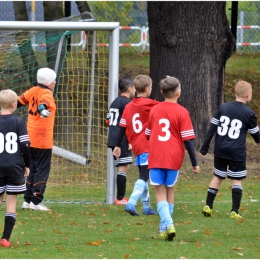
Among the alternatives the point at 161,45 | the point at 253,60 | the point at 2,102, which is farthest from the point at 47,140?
the point at 253,60

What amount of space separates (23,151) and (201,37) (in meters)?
7.42

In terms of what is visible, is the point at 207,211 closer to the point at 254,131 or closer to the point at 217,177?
the point at 217,177

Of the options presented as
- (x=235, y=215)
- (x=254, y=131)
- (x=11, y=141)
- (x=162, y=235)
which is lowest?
Result: (x=235, y=215)

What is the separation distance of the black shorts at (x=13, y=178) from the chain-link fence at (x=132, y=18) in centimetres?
1397

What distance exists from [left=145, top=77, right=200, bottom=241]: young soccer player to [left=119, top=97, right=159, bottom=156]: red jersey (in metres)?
1.20

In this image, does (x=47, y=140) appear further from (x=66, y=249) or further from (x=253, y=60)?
(x=253, y=60)

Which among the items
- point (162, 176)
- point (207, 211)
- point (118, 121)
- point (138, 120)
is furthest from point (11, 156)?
point (207, 211)

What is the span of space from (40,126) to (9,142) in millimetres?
1964

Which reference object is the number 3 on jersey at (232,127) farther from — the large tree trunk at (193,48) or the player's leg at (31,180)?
the large tree trunk at (193,48)

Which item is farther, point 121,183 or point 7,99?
point 121,183

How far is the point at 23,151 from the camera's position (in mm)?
6879

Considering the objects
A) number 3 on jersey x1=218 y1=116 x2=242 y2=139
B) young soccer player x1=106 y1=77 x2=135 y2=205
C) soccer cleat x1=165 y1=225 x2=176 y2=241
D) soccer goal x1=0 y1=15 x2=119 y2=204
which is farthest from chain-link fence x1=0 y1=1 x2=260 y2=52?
soccer cleat x1=165 y1=225 x2=176 y2=241

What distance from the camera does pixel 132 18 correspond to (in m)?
24.4

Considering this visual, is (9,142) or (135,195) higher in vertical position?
(9,142)
